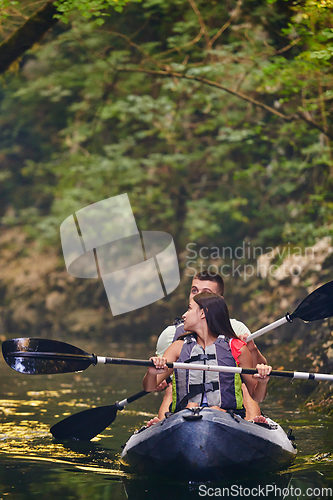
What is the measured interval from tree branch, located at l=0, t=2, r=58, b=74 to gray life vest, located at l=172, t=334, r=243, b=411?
4.60 meters

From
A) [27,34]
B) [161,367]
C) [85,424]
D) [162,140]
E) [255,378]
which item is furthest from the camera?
[162,140]

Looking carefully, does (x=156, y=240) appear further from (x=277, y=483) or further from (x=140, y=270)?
(x=277, y=483)

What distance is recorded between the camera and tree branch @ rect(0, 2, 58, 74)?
6676mm

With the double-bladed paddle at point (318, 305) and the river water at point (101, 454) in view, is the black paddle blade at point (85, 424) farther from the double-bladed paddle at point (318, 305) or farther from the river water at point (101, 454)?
the double-bladed paddle at point (318, 305)

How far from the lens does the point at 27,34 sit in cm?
671

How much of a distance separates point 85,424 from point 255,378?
2031mm

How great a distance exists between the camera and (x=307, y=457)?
4457 mm

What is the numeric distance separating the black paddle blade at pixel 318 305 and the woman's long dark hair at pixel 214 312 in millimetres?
1191

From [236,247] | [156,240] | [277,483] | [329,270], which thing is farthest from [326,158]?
[277,483]

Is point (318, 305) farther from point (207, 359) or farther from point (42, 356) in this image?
point (42, 356)

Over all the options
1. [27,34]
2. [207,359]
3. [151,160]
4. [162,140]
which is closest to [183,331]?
[207,359]

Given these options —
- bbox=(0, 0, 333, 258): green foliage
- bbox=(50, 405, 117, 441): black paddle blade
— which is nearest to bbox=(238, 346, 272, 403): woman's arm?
bbox=(50, 405, 117, 441): black paddle blade

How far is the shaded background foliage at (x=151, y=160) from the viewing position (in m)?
11.2

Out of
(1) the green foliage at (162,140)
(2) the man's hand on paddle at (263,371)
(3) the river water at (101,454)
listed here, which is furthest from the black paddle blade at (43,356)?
(1) the green foliage at (162,140)
